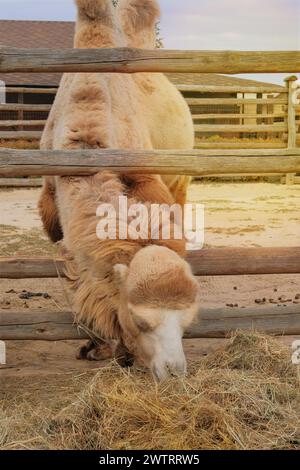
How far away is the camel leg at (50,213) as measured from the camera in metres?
4.96

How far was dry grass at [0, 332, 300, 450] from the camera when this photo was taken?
2992mm

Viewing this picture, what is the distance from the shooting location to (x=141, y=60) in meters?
3.97

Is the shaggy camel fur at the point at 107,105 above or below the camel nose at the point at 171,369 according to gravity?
above

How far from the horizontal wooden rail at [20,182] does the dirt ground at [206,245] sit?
0.24 meters

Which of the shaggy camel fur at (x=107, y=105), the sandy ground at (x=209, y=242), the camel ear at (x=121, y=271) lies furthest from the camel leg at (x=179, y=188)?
the camel ear at (x=121, y=271)

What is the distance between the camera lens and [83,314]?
391cm

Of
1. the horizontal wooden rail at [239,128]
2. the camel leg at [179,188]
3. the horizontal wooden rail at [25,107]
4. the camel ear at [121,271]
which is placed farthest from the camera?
the horizontal wooden rail at [239,128]

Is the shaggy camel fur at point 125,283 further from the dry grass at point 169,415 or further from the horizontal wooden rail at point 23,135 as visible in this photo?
the horizontal wooden rail at point 23,135

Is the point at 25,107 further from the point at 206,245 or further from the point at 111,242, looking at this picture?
the point at 111,242

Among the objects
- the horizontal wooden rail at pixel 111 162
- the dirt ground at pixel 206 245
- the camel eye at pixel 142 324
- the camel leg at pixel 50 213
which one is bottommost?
the dirt ground at pixel 206 245

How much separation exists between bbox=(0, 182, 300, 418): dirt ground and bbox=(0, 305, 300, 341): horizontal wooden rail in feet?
0.46

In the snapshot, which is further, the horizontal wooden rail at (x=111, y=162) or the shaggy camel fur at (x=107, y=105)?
the shaggy camel fur at (x=107, y=105)

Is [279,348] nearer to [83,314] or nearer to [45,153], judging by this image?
[83,314]
